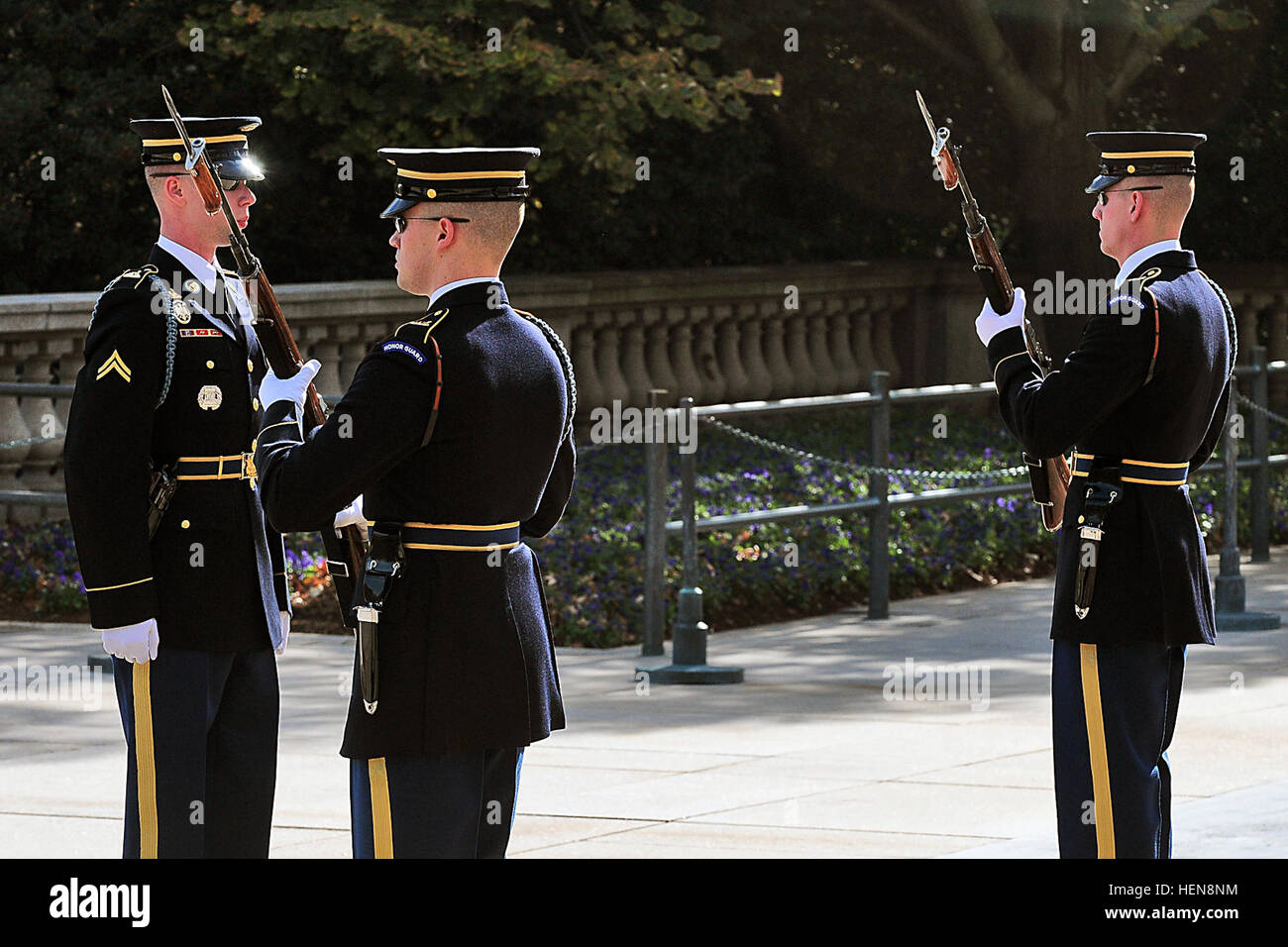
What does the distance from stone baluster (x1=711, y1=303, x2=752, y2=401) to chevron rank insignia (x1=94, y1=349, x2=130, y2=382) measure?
12769 mm

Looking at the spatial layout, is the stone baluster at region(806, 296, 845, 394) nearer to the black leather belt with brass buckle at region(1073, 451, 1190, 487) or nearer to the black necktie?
the black leather belt with brass buckle at region(1073, 451, 1190, 487)

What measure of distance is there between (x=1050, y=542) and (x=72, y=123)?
7.33 m

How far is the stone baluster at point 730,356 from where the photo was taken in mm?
17797

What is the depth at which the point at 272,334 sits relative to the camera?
4934 mm

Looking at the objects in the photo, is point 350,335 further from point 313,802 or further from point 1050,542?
point 313,802

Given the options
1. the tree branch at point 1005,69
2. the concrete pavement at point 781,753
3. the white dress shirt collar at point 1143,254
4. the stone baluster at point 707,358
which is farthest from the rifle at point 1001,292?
the tree branch at point 1005,69

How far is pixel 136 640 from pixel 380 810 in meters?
0.90

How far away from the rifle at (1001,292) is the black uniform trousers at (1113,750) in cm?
44

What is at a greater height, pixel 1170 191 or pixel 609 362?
pixel 1170 191

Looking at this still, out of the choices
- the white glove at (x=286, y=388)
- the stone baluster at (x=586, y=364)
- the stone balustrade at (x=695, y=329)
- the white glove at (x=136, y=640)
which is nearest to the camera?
the white glove at (x=286, y=388)

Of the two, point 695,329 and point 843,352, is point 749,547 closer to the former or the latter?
point 695,329

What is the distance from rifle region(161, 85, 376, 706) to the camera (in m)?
4.85

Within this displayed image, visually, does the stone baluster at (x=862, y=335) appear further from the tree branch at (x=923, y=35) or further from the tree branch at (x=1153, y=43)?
the tree branch at (x=1153, y=43)

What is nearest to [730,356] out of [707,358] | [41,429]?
[707,358]
